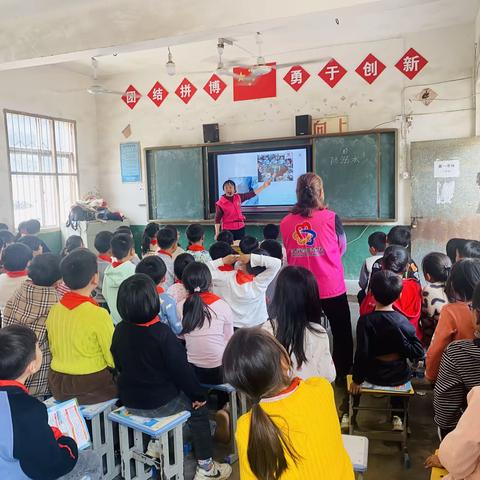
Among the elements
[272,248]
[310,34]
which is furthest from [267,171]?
[272,248]

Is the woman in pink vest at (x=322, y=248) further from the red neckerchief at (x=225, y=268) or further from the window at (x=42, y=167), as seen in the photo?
the window at (x=42, y=167)

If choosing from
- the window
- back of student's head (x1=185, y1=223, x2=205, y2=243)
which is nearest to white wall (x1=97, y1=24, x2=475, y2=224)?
the window

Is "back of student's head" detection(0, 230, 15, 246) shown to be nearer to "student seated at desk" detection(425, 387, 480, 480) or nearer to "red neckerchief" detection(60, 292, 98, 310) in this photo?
"red neckerchief" detection(60, 292, 98, 310)

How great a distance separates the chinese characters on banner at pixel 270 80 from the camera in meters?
5.28

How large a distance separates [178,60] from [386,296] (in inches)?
193

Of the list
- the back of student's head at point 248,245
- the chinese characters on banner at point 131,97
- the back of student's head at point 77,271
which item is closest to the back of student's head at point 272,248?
the back of student's head at point 248,245

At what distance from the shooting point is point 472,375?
1.55 metres

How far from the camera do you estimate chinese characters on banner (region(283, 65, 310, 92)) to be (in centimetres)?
582

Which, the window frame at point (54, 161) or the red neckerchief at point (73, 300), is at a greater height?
the window frame at point (54, 161)

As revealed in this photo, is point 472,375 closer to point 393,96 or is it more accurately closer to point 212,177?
point 393,96

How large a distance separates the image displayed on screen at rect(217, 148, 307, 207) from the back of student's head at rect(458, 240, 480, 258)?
327 cm

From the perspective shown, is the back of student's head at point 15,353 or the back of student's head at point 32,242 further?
the back of student's head at point 32,242

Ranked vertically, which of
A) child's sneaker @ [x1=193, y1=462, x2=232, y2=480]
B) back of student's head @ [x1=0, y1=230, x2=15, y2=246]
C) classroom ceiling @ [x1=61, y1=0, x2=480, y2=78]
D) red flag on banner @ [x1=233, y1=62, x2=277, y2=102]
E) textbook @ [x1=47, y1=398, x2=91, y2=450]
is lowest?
child's sneaker @ [x1=193, y1=462, x2=232, y2=480]

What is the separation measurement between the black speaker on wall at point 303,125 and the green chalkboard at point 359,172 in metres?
0.16
